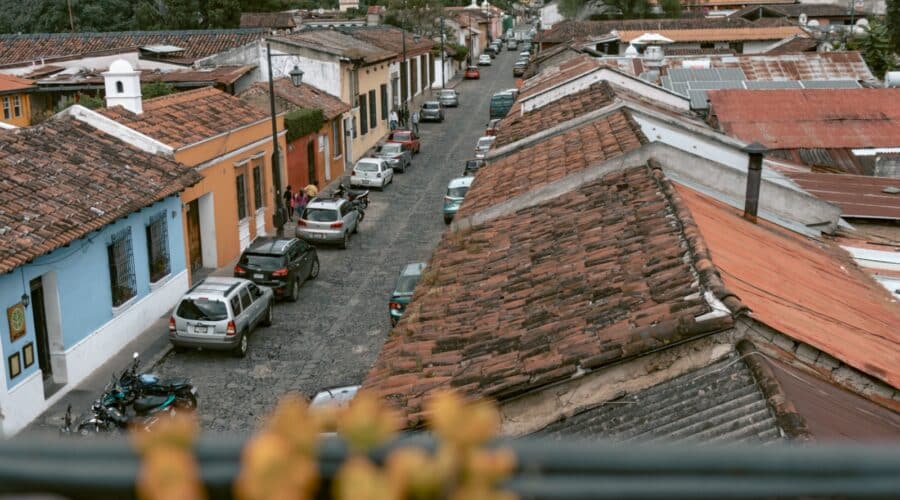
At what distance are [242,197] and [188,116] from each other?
9.34ft

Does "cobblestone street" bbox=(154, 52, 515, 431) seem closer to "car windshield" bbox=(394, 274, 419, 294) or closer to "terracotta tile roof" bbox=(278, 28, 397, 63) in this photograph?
"car windshield" bbox=(394, 274, 419, 294)

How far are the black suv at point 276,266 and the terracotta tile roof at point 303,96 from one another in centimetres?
1154

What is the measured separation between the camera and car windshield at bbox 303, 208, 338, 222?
25375mm

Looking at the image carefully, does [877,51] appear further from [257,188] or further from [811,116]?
[257,188]

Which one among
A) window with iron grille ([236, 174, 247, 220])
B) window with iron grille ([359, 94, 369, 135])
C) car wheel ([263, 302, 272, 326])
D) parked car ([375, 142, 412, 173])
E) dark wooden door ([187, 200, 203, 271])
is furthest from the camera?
window with iron grille ([359, 94, 369, 135])

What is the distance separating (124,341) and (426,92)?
155ft

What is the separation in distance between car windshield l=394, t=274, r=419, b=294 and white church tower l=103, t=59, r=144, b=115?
8259 mm

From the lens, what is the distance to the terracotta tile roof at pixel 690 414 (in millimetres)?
5246

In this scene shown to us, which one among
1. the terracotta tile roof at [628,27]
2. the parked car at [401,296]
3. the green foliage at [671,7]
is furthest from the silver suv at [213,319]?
the green foliage at [671,7]

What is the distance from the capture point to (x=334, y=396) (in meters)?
13.6

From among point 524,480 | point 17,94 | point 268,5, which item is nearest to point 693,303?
point 524,480

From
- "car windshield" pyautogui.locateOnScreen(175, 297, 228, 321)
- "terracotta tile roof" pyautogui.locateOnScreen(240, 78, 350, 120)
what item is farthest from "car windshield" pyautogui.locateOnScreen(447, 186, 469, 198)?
"car windshield" pyautogui.locateOnScreen(175, 297, 228, 321)

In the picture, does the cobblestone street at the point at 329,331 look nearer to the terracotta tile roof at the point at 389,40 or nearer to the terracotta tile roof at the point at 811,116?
the terracotta tile roof at the point at 811,116

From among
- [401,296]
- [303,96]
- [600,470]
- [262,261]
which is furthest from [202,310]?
[303,96]
